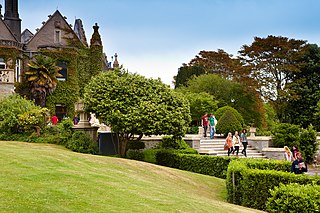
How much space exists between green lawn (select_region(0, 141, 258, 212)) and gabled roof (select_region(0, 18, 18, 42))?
2437 cm

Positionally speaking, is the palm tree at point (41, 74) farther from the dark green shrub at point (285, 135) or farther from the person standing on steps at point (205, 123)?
the dark green shrub at point (285, 135)

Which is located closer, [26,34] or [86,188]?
[86,188]

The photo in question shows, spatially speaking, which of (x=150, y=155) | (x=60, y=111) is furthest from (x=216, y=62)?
(x=150, y=155)

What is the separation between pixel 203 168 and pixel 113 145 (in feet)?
21.6

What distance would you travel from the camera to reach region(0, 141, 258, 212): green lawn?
976 centimetres

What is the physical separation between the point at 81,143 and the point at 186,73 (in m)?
38.9

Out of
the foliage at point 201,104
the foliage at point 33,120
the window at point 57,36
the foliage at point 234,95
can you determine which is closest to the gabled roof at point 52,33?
the window at point 57,36

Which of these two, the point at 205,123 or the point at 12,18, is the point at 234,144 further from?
the point at 12,18

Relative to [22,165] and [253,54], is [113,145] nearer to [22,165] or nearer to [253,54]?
[22,165]

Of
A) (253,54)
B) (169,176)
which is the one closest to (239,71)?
(253,54)

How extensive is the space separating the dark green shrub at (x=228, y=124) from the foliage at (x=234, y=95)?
10784 millimetres

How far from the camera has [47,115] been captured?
2714cm

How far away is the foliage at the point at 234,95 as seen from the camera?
151 ft

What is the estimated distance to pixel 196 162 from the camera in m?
23.5
